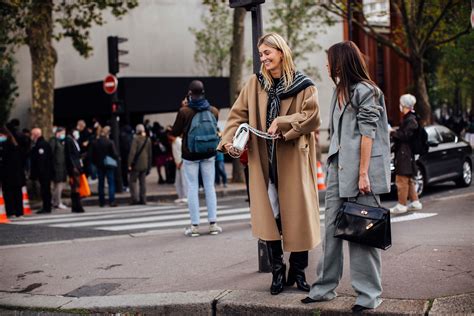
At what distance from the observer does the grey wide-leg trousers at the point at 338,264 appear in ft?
16.1

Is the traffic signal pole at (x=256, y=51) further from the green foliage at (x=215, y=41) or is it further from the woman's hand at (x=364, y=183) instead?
the green foliage at (x=215, y=41)

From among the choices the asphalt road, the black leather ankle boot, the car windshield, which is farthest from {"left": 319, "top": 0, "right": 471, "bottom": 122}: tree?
the black leather ankle boot

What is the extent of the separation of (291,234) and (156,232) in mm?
4929

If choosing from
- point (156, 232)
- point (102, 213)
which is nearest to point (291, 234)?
point (156, 232)

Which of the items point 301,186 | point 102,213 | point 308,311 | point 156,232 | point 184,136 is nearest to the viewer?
point 308,311

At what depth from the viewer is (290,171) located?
5.47m

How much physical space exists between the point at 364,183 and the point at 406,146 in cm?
644

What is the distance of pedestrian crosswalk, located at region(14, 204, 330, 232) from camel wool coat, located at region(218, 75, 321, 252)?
5.68 m

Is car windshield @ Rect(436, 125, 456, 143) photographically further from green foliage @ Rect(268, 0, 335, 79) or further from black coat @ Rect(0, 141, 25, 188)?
green foliage @ Rect(268, 0, 335, 79)

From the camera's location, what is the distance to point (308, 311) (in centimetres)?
502

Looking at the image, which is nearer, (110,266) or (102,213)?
(110,266)

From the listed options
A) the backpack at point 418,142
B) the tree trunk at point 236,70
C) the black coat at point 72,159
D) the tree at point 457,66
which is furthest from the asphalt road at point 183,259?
the tree at point 457,66

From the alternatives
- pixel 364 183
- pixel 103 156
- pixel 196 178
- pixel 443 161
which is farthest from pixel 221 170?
pixel 364 183

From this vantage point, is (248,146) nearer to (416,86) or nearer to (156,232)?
(156,232)
